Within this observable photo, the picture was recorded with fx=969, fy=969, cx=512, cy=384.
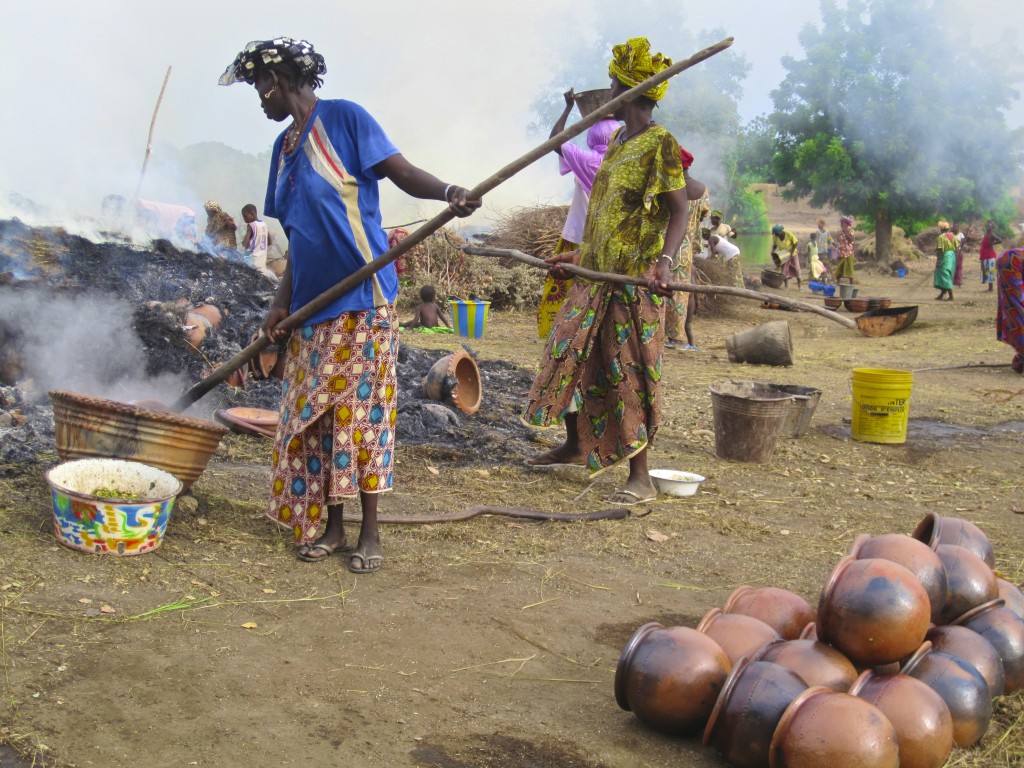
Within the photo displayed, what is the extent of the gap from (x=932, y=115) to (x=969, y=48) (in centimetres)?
313

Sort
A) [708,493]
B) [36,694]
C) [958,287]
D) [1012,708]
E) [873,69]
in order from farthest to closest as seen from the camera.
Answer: [873,69]
[958,287]
[708,493]
[1012,708]
[36,694]

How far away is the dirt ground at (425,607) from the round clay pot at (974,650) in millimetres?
146

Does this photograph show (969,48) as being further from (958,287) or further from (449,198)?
Result: (449,198)

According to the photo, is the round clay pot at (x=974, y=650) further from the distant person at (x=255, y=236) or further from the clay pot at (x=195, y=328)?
the distant person at (x=255, y=236)

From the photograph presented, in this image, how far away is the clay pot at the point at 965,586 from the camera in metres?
2.96

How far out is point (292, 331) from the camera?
393 centimetres

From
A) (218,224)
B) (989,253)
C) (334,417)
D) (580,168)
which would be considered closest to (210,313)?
(580,168)

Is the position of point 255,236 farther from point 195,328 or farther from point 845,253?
point 845,253

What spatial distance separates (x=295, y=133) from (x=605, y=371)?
2133 mm

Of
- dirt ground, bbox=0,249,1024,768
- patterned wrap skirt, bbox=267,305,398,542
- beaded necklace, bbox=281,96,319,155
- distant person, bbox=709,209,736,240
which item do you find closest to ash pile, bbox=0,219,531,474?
dirt ground, bbox=0,249,1024,768

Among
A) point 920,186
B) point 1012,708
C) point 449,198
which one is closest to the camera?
point 1012,708

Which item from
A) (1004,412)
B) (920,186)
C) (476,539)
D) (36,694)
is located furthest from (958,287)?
(36,694)

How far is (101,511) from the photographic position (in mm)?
3596

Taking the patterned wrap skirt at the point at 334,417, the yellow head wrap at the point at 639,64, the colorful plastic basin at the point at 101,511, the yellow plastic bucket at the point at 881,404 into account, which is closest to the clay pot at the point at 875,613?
the patterned wrap skirt at the point at 334,417
